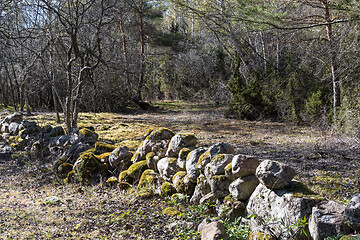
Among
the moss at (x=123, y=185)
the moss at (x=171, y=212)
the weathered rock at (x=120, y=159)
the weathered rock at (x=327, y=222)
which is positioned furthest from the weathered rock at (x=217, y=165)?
the weathered rock at (x=120, y=159)

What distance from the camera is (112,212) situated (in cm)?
398

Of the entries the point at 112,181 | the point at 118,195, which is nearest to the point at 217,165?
the point at 118,195

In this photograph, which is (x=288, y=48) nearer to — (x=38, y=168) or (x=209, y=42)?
(x=209, y=42)

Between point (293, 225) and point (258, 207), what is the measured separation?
1.60 feet

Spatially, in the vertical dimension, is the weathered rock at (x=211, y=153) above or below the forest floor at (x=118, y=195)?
above

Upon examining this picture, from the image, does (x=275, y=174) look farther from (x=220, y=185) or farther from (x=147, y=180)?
(x=147, y=180)

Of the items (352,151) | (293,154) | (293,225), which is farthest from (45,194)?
(352,151)

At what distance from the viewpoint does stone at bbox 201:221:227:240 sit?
278 centimetres

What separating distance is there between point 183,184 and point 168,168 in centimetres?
54

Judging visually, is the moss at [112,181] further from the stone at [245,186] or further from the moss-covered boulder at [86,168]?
the stone at [245,186]

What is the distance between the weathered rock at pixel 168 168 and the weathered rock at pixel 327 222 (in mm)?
2532

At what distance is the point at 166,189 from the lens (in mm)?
4414

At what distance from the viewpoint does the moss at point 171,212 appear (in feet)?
12.2

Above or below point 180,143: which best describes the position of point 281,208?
below
